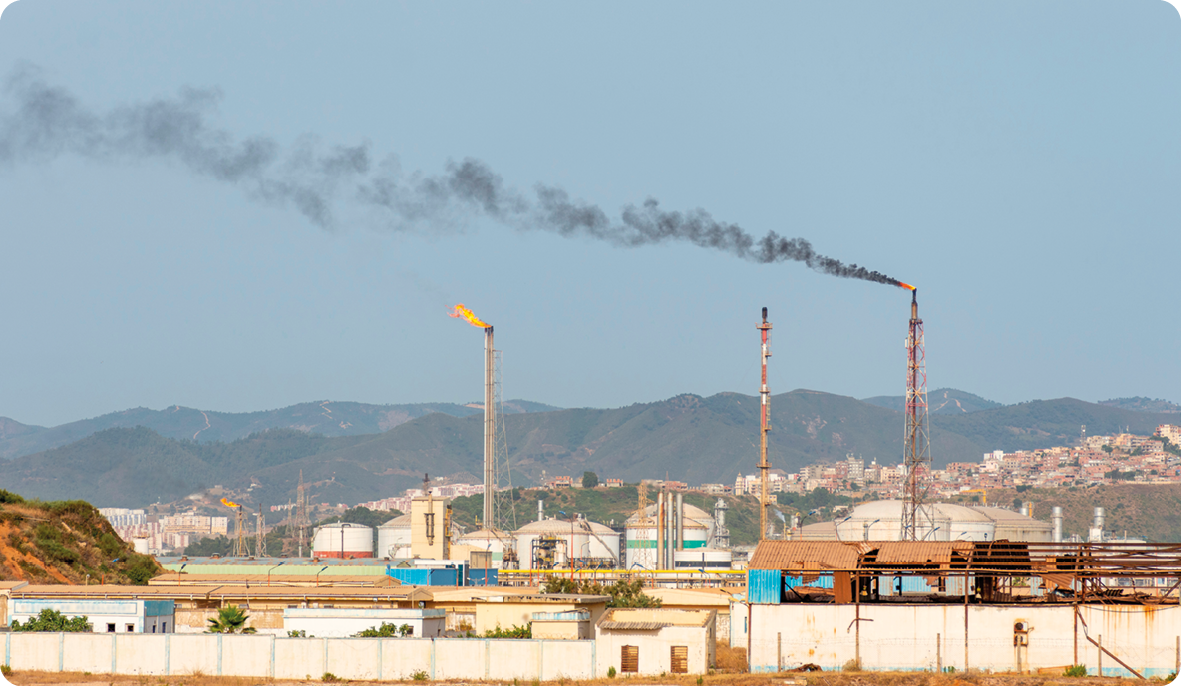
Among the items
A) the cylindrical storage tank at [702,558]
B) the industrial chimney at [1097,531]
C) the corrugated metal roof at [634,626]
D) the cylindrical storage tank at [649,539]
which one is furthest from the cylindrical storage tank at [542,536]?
the corrugated metal roof at [634,626]

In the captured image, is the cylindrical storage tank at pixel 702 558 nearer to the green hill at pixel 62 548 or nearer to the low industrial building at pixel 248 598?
the green hill at pixel 62 548

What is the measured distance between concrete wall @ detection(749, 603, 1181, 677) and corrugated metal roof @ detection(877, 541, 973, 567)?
3203 mm

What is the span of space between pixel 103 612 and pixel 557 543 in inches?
3611

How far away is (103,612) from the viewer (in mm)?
47531

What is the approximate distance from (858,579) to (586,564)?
81.5m

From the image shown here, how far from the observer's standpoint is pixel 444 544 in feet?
368

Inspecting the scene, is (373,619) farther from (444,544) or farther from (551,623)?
(444,544)

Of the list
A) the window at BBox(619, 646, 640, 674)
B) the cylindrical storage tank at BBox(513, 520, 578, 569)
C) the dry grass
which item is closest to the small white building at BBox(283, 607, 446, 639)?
the dry grass

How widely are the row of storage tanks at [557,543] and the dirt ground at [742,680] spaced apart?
262 feet

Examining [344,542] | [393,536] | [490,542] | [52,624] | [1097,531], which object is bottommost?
[393,536]

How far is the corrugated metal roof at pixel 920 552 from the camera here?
47781mm

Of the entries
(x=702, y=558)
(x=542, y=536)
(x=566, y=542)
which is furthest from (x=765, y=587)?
(x=542, y=536)

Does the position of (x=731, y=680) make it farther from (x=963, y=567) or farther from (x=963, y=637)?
(x=963, y=567)

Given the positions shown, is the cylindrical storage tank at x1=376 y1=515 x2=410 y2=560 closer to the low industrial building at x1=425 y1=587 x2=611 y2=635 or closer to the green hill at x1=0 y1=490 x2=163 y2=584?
the green hill at x1=0 y1=490 x2=163 y2=584
